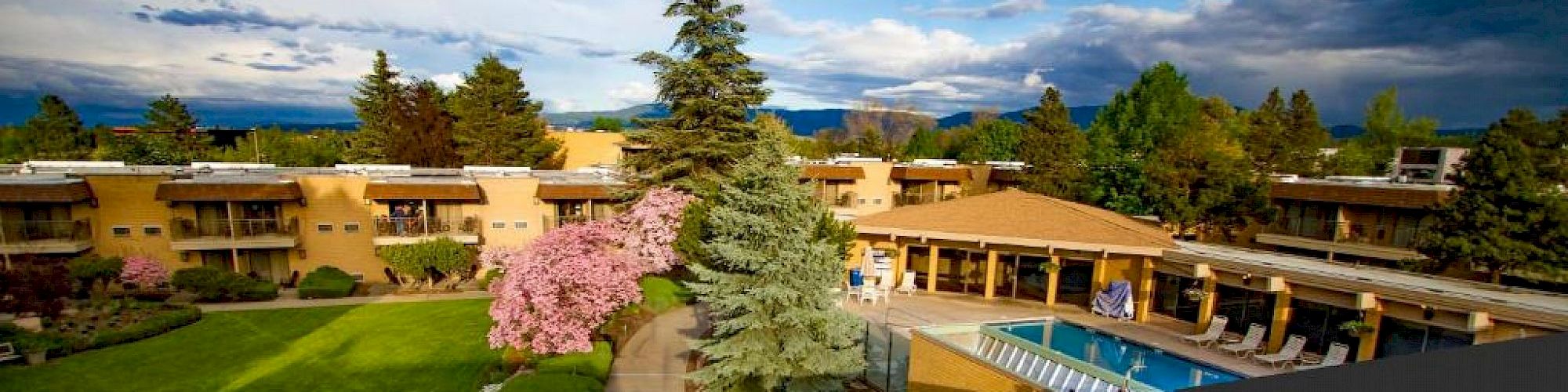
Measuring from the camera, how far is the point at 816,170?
1182 inches

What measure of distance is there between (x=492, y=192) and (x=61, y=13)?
19970mm

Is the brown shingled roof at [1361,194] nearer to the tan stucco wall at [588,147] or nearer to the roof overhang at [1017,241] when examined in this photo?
the roof overhang at [1017,241]

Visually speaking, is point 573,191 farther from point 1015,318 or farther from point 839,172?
point 1015,318

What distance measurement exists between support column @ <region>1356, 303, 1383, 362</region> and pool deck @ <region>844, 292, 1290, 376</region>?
4.87 feet

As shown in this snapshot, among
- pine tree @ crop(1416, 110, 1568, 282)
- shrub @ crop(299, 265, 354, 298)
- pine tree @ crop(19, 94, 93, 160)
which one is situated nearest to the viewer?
pine tree @ crop(1416, 110, 1568, 282)

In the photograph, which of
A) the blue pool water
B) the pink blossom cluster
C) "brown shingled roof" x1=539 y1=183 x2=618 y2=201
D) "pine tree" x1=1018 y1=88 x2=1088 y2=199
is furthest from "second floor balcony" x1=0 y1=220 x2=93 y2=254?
"pine tree" x1=1018 y1=88 x2=1088 y2=199

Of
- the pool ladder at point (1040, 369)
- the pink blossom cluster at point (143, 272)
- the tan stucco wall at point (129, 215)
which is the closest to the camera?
the pool ladder at point (1040, 369)

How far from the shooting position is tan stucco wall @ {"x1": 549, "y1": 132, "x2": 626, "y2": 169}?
138 feet

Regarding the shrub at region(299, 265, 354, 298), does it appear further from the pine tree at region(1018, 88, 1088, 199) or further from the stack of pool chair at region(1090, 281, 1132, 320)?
the pine tree at region(1018, 88, 1088, 199)

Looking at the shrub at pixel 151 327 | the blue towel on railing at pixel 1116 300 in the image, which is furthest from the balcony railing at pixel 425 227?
the blue towel on railing at pixel 1116 300

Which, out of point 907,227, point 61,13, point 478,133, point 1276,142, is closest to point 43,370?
point 61,13

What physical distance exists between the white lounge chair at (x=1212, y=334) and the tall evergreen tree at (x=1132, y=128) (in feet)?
45.7

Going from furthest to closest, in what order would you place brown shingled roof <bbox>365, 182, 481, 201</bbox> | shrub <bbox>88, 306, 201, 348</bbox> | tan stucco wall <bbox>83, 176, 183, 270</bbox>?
brown shingled roof <bbox>365, 182, 481, 201</bbox>, tan stucco wall <bbox>83, 176, 183, 270</bbox>, shrub <bbox>88, 306, 201, 348</bbox>

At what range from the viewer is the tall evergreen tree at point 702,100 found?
20625 mm
